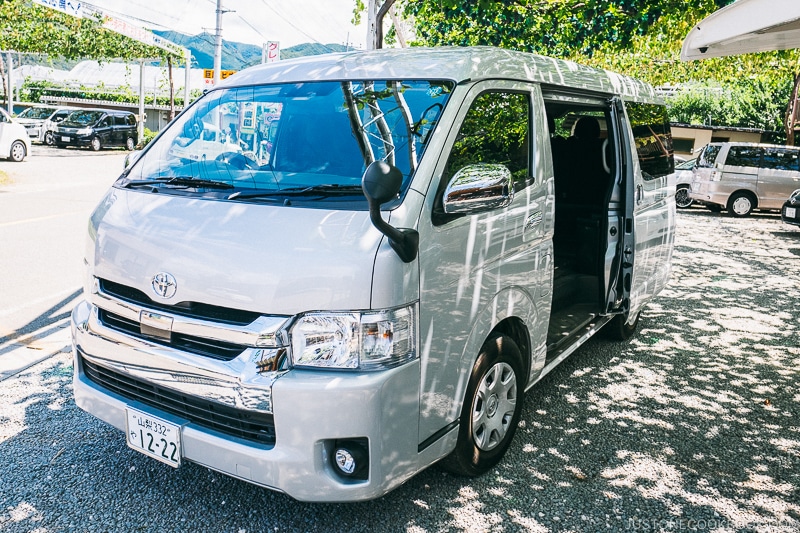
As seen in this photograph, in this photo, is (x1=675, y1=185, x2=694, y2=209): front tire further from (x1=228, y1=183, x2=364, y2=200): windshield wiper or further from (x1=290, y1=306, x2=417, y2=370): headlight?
(x1=290, y1=306, x2=417, y2=370): headlight

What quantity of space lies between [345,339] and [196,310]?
64 centimetres

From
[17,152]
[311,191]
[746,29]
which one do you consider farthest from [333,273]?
[17,152]

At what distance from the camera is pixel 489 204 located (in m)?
3.08

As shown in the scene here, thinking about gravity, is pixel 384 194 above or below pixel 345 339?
above

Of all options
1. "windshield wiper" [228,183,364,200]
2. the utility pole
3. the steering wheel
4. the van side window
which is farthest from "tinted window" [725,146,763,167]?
"windshield wiper" [228,183,364,200]

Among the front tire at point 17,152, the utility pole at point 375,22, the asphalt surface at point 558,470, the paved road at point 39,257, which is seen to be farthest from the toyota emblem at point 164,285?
the front tire at point 17,152

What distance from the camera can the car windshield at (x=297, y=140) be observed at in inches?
122

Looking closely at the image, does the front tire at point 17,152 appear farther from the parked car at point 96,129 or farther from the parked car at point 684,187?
the parked car at point 684,187

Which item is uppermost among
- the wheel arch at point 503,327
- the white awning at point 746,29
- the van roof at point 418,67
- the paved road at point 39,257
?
the white awning at point 746,29

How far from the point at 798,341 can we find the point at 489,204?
4.68 metres

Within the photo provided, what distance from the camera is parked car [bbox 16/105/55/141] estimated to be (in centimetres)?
2939

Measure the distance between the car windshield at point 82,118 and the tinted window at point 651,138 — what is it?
89.9 feet

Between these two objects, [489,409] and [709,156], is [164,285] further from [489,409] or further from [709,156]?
[709,156]

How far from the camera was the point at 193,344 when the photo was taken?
A: 2.82m
